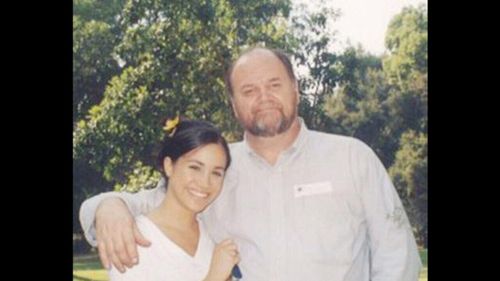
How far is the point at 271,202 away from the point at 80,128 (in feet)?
3.64

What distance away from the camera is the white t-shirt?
4.41 metres

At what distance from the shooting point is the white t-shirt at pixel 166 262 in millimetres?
4406

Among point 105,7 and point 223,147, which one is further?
point 105,7

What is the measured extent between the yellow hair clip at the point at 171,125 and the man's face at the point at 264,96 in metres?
0.31

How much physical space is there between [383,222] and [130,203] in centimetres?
126

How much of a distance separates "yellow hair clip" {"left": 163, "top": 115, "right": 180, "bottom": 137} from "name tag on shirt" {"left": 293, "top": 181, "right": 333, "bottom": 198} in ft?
2.22

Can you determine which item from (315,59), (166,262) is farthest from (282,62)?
(166,262)

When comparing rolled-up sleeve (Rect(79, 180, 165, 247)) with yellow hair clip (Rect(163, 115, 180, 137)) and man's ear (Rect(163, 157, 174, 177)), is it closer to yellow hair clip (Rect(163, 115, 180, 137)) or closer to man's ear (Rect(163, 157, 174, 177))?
man's ear (Rect(163, 157, 174, 177))

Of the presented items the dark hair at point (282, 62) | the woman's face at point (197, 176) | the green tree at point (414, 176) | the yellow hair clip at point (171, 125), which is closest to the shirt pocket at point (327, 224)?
the green tree at point (414, 176)
